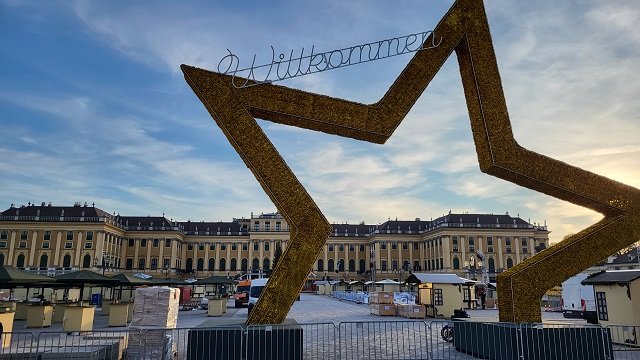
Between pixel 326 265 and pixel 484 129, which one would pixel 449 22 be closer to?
pixel 484 129

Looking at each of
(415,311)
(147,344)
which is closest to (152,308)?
(147,344)

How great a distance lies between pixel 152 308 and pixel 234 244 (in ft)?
285

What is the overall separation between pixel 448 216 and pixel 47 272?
6933cm

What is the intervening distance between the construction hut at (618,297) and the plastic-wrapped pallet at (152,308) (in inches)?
519

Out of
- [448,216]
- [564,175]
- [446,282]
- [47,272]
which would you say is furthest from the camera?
[448,216]

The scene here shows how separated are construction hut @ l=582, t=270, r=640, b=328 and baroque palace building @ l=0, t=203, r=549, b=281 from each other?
5704 centimetres

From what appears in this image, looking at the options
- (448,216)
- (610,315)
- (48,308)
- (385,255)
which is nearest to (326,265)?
(385,255)

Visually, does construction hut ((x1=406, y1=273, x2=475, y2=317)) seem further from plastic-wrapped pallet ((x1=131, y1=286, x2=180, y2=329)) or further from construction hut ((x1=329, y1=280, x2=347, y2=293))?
construction hut ((x1=329, y1=280, x2=347, y2=293))

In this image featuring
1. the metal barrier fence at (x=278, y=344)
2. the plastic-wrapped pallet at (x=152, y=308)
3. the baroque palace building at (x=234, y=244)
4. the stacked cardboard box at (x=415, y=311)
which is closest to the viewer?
the metal barrier fence at (x=278, y=344)

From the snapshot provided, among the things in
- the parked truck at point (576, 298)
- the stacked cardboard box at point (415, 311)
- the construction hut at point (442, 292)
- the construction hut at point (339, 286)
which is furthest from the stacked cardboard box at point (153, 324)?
the construction hut at point (339, 286)

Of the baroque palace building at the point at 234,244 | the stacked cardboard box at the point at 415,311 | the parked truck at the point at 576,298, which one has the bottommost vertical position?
the stacked cardboard box at the point at 415,311

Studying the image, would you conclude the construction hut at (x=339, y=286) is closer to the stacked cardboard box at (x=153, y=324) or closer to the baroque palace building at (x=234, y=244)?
the baroque palace building at (x=234, y=244)

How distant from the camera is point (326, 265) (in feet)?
316

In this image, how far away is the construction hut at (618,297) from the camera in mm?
13703
